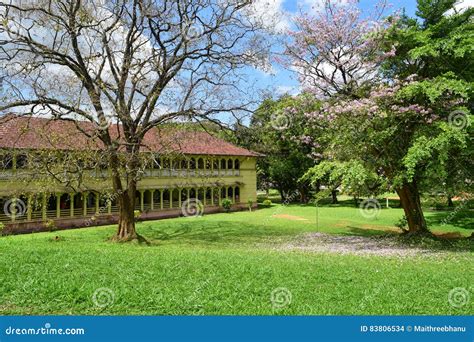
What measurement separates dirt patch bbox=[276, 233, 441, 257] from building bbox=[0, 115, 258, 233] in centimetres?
629

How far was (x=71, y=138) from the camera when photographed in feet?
58.5

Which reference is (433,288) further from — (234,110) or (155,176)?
(155,176)

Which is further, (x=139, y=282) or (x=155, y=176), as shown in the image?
(x=155, y=176)

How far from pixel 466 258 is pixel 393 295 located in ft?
25.4

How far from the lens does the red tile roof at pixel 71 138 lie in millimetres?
16375

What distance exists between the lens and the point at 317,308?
258 inches

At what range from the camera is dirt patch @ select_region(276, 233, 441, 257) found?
51.9 ft

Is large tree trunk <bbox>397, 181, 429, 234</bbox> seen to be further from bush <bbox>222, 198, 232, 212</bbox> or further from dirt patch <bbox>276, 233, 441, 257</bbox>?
bush <bbox>222, 198, 232, 212</bbox>

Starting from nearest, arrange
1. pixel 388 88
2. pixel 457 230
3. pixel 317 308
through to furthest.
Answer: pixel 317 308
pixel 388 88
pixel 457 230

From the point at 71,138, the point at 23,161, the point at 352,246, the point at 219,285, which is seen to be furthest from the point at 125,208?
the point at 219,285

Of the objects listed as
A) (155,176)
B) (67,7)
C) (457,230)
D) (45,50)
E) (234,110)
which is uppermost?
(67,7)

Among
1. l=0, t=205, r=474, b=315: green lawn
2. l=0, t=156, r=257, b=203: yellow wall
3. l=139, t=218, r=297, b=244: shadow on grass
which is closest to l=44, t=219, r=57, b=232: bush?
l=0, t=156, r=257, b=203: yellow wall

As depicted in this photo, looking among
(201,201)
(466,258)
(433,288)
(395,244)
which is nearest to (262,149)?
(201,201)

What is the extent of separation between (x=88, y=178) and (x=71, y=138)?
6.13 feet
